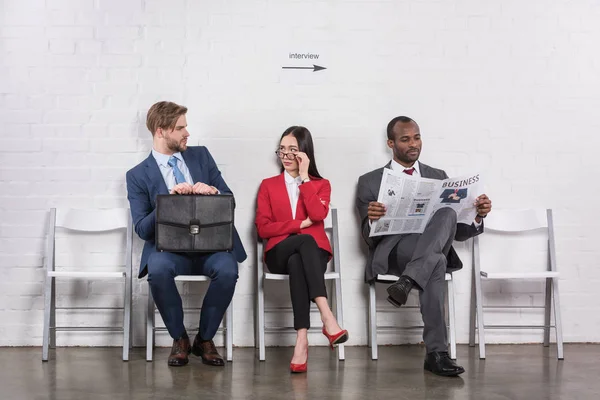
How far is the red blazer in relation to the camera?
4344 millimetres

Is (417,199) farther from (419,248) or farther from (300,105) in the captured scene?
(300,105)

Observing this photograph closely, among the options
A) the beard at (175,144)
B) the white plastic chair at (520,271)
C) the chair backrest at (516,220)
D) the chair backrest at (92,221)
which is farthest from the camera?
the chair backrest at (516,220)

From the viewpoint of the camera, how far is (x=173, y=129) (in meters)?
4.38

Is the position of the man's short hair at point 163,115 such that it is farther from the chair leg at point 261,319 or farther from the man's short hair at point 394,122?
the man's short hair at point 394,122

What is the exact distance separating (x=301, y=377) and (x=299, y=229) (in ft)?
2.97

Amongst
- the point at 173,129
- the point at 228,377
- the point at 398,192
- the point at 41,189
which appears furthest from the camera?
the point at 41,189

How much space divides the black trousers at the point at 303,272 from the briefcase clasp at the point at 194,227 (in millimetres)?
467

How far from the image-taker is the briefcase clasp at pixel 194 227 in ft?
13.4

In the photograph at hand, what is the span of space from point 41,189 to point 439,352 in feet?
8.26

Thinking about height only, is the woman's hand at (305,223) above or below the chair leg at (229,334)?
above

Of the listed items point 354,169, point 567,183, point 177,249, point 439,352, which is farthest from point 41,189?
point 567,183

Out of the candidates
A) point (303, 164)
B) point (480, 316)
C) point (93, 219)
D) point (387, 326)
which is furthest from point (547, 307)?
point (93, 219)

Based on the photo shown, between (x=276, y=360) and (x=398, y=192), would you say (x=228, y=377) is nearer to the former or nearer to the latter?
(x=276, y=360)

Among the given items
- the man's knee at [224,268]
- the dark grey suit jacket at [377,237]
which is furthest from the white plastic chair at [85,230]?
the dark grey suit jacket at [377,237]
